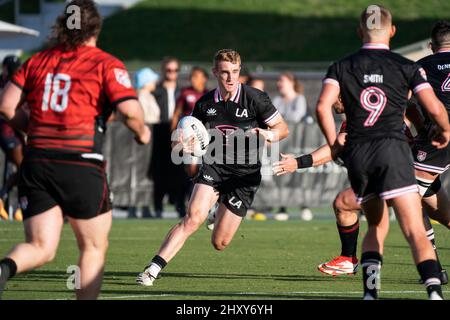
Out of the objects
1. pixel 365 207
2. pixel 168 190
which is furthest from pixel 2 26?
pixel 365 207

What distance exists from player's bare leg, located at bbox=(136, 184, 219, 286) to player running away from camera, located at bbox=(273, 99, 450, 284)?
93 centimetres

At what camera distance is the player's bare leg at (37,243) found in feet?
23.9

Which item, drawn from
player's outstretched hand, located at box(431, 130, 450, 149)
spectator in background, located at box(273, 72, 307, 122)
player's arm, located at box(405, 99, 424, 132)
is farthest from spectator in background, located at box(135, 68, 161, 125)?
player's outstretched hand, located at box(431, 130, 450, 149)

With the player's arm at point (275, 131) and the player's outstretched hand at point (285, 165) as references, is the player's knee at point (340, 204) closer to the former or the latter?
the player's outstretched hand at point (285, 165)

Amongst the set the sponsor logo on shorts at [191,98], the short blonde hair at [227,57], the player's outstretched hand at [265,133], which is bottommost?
the player's outstretched hand at [265,133]

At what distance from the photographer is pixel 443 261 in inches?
487

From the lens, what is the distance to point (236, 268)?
11.6 metres

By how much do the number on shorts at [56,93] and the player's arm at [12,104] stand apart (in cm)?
24

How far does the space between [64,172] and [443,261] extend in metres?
6.23

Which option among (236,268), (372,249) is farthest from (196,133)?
(372,249)

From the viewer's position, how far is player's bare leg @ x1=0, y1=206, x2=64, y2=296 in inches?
287

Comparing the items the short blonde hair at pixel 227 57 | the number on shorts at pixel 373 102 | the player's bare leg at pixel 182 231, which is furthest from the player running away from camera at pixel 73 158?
the short blonde hair at pixel 227 57

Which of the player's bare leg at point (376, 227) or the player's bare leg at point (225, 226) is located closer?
the player's bare leg at point (376, 227)

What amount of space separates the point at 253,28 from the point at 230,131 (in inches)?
1172
